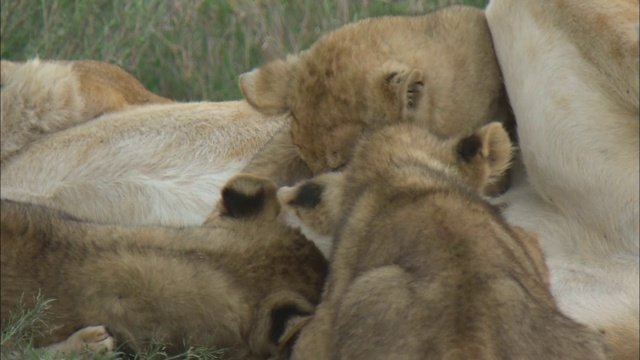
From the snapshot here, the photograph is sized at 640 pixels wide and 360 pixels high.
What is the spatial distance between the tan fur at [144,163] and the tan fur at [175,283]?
1250 mm

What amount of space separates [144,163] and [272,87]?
0.94m

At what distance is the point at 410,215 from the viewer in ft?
12.8

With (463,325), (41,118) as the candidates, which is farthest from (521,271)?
(41,118)

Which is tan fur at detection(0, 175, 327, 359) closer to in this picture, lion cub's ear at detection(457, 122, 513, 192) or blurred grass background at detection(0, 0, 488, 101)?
lion cub's ear at detection(457, 122, 513, 192)

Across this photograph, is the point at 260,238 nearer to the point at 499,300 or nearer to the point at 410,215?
the point at 410,215

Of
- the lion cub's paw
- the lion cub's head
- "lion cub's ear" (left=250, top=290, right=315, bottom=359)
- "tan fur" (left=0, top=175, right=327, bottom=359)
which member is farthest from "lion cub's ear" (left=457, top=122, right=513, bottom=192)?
the lion cub's paw

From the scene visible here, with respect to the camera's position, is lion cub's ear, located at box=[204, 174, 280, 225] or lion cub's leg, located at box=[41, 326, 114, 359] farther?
lion cub's ear, located at box=[204, 174, 280, 225]

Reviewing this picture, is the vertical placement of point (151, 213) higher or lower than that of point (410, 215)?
lower

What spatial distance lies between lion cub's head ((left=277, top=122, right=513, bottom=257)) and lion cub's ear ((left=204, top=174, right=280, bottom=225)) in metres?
0.06

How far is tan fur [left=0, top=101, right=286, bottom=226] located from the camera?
5.64 meters

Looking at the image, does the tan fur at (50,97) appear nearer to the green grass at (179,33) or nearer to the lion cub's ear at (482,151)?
the green grass at (179,33)

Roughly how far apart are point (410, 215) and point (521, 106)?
37.0 inches

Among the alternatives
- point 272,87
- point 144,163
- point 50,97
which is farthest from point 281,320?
point 50,97

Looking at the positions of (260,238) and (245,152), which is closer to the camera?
(260,238)
